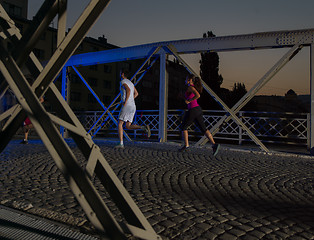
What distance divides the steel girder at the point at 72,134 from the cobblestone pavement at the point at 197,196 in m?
0.88

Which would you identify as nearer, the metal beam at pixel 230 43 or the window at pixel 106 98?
the metal beam at pixel 230 43

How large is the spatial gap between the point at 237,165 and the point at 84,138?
4.99 metres

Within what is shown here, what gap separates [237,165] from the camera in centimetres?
641

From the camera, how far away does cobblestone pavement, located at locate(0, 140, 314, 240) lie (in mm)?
2805

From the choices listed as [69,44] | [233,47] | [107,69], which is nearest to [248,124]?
[233,47]

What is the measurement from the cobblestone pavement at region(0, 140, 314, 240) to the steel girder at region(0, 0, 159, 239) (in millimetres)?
876

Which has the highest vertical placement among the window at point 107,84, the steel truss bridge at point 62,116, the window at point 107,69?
the window at point 107,69

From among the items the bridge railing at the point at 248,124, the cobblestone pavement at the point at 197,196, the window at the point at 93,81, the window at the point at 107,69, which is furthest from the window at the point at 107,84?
the cobblestone pavement at the point at 197,196

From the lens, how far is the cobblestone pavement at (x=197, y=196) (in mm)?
2805

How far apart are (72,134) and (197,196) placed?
230 centimetres

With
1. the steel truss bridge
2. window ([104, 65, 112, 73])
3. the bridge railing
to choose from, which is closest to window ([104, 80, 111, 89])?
window ([104, 65, 112, 73])

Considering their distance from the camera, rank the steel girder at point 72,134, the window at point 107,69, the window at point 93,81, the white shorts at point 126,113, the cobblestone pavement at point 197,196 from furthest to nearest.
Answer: the window at point 107,69 → the window at point 93,81 → the white shorts at point 126,113 → the cobblestone pavement at point 197,196 → the steel girder at point 72,134

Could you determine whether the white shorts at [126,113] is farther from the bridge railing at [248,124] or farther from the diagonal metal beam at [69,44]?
the diagonal metal beam at [69,44]

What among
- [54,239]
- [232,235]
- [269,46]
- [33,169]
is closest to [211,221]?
[232,235]
